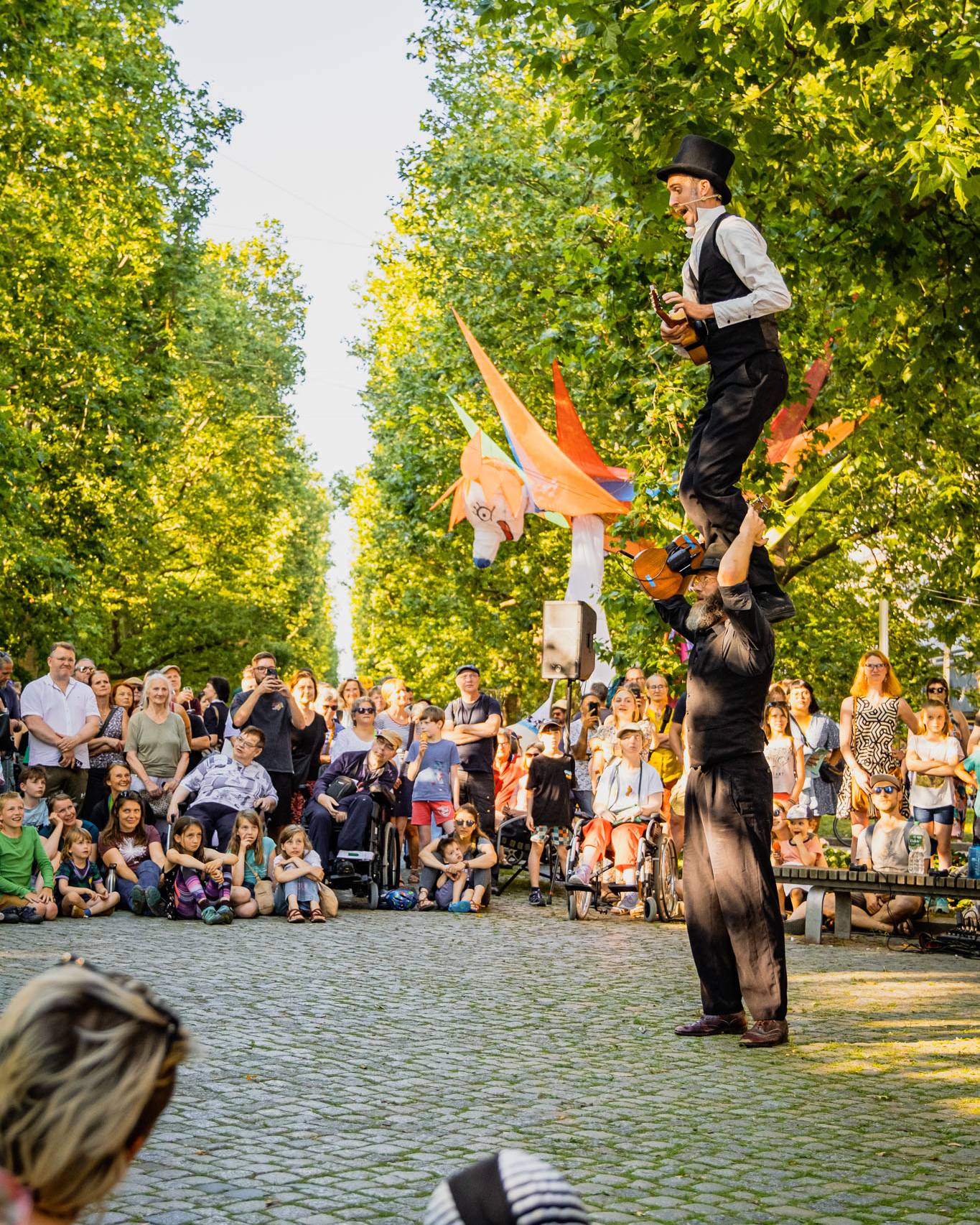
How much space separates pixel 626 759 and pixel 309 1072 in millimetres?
7723

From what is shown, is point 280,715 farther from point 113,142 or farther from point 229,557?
point 229,557

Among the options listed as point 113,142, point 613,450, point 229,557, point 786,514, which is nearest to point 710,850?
point 786,514

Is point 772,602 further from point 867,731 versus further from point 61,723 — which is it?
point 61,723

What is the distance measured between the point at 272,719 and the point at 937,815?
20.0ft

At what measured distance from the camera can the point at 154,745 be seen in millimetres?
14875

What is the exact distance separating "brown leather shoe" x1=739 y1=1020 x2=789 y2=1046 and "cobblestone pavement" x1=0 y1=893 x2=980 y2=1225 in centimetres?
11

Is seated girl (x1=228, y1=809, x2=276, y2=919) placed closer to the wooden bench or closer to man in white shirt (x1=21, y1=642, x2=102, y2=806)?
man in white shirt (x1=21, y1=642, x2=102, y2=806)

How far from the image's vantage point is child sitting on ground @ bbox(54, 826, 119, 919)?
1315 cm

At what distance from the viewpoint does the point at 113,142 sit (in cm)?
2866

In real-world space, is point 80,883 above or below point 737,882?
below

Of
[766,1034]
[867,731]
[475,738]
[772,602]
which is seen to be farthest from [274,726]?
[766,1034]

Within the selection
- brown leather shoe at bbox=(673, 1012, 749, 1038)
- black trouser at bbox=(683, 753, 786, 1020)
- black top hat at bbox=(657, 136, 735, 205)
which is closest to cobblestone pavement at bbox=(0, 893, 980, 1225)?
brown leather shoe at bbox=(673, 1012, 749, 1038)

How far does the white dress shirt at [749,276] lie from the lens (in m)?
7.67

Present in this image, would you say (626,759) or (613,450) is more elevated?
(613,450)
